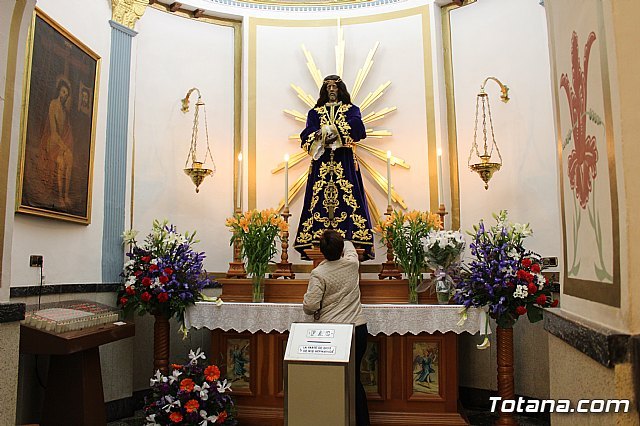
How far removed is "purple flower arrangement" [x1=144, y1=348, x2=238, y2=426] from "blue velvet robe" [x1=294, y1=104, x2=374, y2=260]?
213cm

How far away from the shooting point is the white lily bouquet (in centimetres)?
590

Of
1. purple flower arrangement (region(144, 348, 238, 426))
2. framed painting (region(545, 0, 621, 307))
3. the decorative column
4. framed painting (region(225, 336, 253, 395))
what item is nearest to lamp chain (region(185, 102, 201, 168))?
the decorative column

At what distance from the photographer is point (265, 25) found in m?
8.69

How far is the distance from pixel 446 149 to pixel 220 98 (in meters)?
3.24

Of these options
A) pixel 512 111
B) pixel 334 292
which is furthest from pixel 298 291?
pixel 512 111

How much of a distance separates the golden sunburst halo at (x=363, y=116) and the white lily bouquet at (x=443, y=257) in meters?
2.19

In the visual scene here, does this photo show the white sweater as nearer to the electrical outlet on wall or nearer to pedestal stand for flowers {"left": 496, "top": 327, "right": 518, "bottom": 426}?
pedestal stand for flowers {"left": 496, "top": 327, "right": 518, "bottom": 426}

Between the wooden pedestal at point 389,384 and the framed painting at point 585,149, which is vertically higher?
the framed painting at point 585,149

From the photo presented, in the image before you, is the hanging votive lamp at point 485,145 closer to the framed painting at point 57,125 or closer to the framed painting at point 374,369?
the framed painting at point 374,369

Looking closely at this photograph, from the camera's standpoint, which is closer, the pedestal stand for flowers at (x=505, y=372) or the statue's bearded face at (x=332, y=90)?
the pedestal stand for flowers at (x=505, y=372)

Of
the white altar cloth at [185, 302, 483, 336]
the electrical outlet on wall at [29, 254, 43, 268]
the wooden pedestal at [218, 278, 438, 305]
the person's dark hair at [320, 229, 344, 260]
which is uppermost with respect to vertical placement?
the person's dark hair at [320, 229, 344, 260]

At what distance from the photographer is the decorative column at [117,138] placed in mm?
6672

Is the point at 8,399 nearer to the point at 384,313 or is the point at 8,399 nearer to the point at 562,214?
the point at 562,214

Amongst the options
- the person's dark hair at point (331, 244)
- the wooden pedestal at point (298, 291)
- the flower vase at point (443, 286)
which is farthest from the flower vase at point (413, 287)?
the person's dark hair at point (331, 244)
